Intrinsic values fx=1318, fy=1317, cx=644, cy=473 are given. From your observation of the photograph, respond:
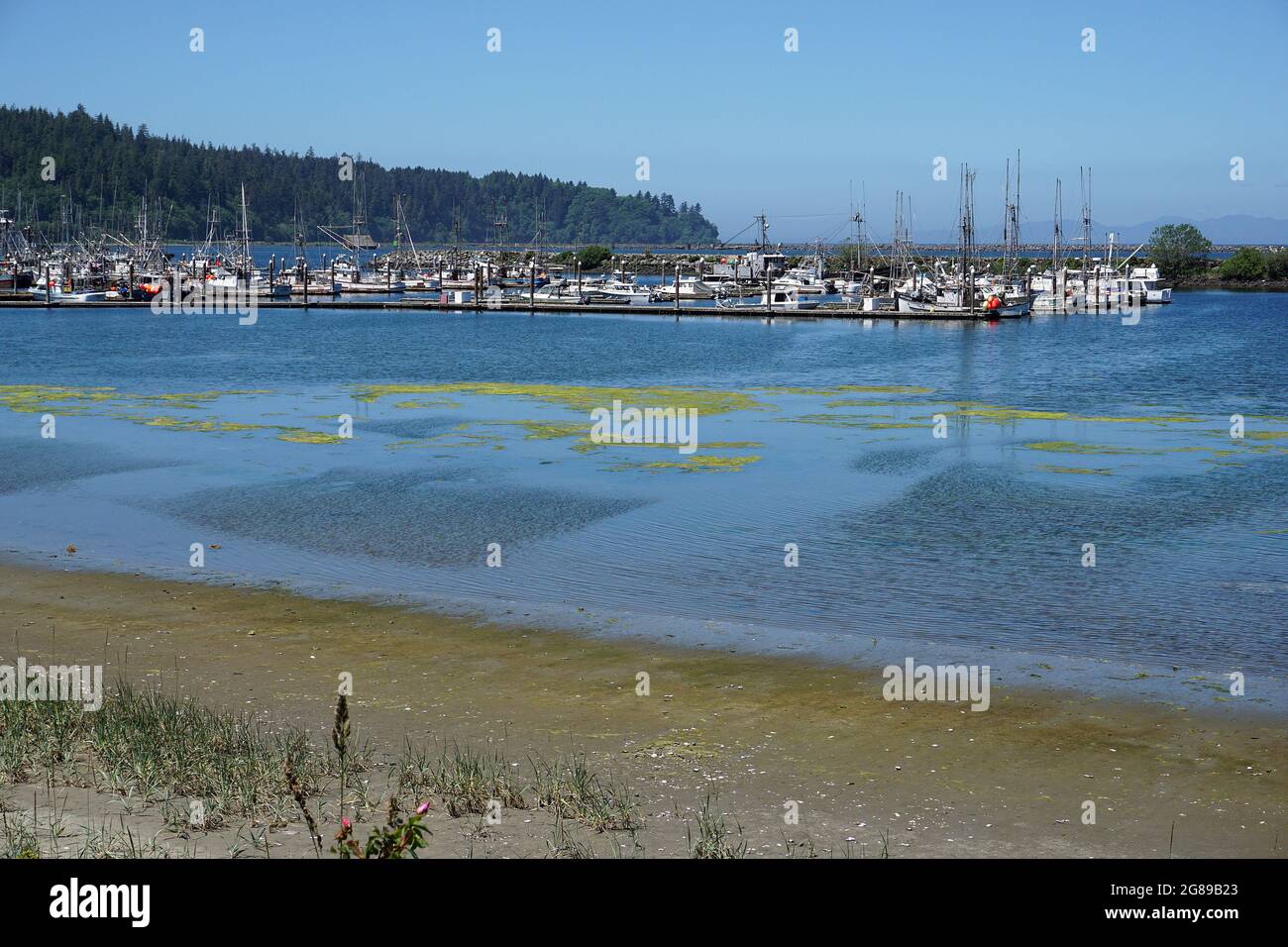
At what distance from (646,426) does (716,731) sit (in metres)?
29.7

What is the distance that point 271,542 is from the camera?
956 inches

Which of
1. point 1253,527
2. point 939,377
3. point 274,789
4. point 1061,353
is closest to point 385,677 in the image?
point 274,789

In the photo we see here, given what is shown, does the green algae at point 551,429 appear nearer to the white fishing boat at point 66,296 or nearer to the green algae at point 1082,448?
the green algae at point 1082,448

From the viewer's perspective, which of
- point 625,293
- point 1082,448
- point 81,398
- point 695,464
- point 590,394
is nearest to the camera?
point 695,464

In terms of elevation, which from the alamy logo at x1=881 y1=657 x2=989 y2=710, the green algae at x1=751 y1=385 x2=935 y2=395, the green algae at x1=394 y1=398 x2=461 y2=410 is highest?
the green algae at x1=751 y1=385 x2=935 y2=395

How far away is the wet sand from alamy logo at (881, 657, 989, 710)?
25 centimetres

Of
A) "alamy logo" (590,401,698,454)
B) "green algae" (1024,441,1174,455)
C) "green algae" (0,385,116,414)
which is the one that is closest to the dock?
"green algae" (0,385,116,414)

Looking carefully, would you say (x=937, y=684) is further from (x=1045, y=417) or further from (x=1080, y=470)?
(x=1045, y=417)

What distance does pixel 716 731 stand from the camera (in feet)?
44.8

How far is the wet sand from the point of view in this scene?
10.7 meters

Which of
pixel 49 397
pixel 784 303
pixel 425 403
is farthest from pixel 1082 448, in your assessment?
pixel 784 303
